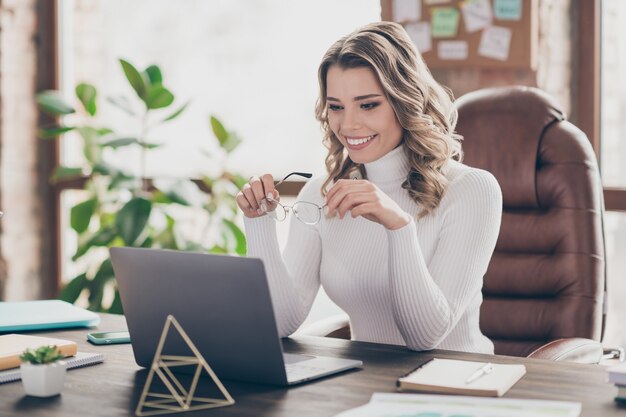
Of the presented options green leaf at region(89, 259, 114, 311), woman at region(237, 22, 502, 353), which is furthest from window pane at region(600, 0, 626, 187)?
green leaf at region(89, 259, 114, 311)

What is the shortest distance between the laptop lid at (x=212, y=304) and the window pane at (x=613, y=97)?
1881mm

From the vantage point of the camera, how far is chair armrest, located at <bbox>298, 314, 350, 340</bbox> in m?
2.08

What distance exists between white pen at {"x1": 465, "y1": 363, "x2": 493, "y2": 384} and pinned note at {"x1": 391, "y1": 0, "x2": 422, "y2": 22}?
182 centimetres

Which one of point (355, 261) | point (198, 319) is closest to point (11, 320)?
point (198, 319)

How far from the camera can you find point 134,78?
3238 millimetres

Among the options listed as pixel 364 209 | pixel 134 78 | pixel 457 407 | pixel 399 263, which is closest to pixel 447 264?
pixel 399 263

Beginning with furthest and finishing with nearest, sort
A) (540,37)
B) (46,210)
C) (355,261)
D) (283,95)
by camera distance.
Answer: (46,210) → (283,95) → (540,37) → (355,261)

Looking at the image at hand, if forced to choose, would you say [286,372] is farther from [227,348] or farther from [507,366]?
[507,366]

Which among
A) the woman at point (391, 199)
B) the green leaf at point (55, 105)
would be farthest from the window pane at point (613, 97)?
the green leaf at point (55, 105)

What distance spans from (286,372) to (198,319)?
0.15 m

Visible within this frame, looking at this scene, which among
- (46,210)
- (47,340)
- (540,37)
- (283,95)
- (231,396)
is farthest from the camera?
(46,210)

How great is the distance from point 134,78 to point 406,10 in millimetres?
1051

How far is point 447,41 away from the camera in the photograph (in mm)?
2865

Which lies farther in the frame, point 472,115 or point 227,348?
point 472,115
